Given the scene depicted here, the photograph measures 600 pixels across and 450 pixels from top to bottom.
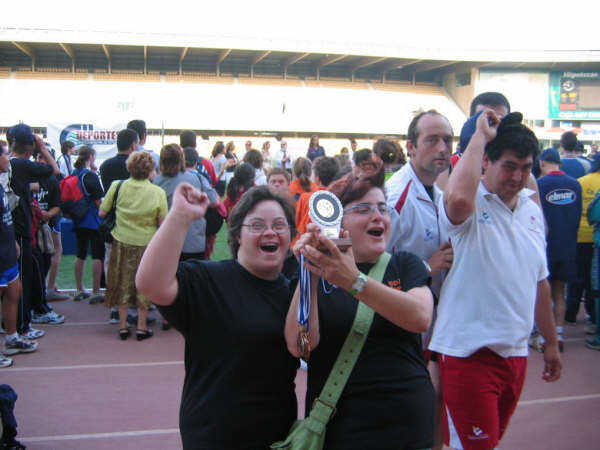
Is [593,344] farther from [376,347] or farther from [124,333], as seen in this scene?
[124,333]

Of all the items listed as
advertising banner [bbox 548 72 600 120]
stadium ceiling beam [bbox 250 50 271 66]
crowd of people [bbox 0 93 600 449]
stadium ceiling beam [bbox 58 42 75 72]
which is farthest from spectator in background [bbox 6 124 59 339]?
advertising banner [bbox 548 72 600 120]

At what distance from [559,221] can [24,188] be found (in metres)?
5.80

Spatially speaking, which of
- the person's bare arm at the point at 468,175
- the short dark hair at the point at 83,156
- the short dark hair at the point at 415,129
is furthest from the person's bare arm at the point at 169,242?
the short dark hair at the point at 83,156

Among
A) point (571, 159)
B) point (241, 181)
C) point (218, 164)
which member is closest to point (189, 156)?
point (241, 181)

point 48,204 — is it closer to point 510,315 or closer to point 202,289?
point 202,289

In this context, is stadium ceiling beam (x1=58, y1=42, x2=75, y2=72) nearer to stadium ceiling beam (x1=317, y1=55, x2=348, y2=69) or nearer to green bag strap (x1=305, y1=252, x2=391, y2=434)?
stadium ceiling beam (x1=317, y1=55, x2=348, y2=69)

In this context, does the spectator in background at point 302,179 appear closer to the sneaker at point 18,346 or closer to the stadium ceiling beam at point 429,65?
the sneaker at point 18,346

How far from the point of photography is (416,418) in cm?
188

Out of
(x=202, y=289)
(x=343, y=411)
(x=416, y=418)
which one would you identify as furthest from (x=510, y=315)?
(x=202, y=289)

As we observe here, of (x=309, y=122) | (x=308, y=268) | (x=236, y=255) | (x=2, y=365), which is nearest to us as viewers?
(x=308, y=268)

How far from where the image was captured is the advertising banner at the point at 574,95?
124 feet

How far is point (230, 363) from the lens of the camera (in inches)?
75.5

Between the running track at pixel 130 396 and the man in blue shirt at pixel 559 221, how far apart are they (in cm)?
79

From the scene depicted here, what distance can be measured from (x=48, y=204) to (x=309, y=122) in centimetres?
2790
